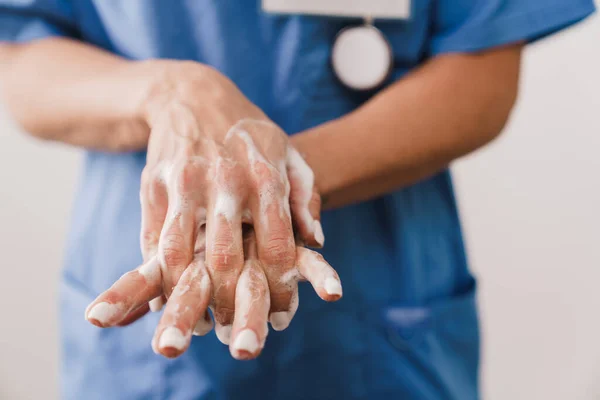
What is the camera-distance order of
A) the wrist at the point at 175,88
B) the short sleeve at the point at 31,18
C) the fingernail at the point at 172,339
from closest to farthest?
the fingernail at the point at 172,339, the wrist at the point at 175,88, the short sleeve at the point at 31,18

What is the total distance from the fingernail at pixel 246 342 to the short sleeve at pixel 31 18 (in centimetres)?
37

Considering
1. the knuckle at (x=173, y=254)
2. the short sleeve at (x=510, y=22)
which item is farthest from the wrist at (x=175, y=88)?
the short sleeve at (x=510, y=22)

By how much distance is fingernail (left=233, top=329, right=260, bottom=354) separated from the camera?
0.81ft

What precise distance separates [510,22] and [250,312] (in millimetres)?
347

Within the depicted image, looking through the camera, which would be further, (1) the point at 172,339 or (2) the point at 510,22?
(2) the point at 510,22

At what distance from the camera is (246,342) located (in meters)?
0.25

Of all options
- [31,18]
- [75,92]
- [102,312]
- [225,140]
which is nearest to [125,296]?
[102,312]

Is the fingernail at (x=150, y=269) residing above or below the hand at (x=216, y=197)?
below

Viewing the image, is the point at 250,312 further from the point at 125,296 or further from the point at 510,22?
the point at 510,22

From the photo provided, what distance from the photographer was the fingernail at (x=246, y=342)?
25 cm

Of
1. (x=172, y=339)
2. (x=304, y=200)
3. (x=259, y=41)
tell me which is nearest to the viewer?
(x=172, y=339)

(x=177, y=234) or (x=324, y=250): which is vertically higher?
(x=177, y=234)

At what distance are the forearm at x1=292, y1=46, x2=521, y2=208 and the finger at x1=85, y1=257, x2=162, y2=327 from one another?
0.48ft

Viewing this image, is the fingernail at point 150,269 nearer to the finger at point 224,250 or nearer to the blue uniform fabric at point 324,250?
the finger at point 224,250
